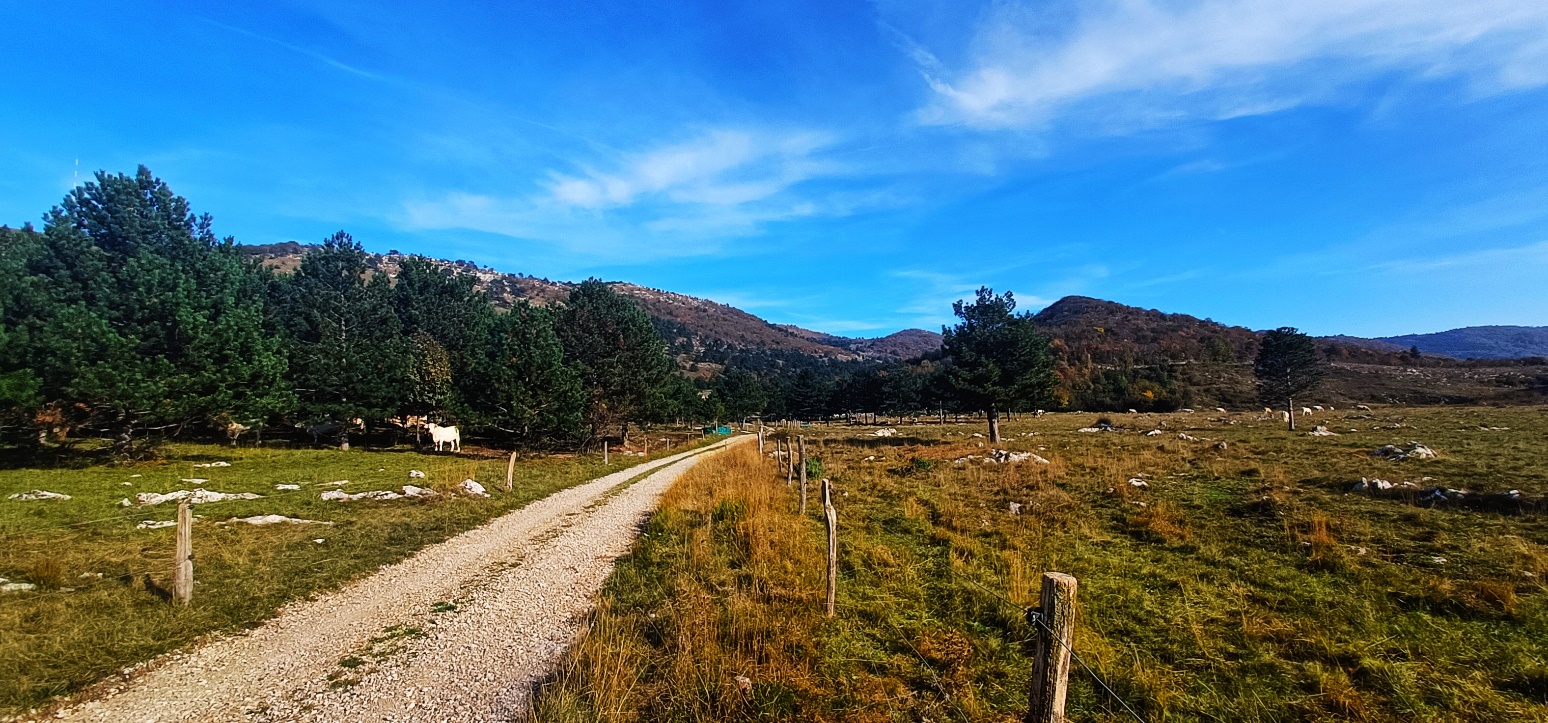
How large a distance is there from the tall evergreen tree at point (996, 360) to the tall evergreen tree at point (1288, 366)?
2069 centimetres

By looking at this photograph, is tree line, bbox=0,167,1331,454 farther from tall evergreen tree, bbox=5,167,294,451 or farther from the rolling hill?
the rolling hill

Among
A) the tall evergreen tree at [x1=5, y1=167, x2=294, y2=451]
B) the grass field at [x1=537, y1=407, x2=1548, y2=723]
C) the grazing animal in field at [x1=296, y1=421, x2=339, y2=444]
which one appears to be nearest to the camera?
the grass field at [x1=537, y1=407, x2=1548, y2=723]

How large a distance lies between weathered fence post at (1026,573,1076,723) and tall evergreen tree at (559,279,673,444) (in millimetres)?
34887

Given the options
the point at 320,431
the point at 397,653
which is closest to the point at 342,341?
the point at 320,431

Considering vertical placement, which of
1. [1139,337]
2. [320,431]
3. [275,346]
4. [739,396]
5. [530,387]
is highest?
[1139,337]

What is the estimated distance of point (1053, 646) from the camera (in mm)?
3947

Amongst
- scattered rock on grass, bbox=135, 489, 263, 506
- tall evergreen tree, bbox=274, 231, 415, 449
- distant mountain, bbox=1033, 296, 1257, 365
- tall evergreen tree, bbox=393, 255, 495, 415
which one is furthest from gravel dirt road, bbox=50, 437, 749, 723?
distant mountain, bbox=1033, 296, 1257, 365

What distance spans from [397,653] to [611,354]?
32557mm

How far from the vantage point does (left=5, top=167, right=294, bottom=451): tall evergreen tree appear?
19.5 meters

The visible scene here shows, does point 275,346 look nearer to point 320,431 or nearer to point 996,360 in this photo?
point 320,431

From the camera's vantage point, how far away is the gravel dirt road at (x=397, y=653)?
5691 millimetres

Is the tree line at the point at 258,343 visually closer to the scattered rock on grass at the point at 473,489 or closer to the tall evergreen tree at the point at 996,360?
the scattered rock on grass at the point at 473,489

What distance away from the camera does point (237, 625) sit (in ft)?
25.2

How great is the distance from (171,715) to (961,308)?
38613mm
